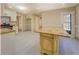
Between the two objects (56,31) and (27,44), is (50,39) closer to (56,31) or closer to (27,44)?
(56,31)

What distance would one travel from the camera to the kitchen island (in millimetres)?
1757

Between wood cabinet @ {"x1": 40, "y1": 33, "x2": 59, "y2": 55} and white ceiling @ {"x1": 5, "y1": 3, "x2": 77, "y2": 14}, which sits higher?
white ceiling @ {"x1": 5, "y1": 3, "x2": 77, "y2": 14}

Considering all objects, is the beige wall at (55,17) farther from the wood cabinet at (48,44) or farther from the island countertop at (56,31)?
the wood cabinet at (48,44)

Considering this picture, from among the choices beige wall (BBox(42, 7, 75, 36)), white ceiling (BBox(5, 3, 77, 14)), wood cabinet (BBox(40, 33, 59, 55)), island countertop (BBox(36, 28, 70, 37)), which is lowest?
wood cabinet (BBox(40, 33, 59, 55))

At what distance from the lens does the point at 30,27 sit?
71.2 inches

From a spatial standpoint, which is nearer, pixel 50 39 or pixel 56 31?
pixel 56 31

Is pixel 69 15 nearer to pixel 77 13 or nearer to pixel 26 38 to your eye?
pixel 77 13

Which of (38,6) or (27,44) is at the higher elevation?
(38,6)

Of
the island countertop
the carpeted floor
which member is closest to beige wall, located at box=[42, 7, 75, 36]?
the island countertop

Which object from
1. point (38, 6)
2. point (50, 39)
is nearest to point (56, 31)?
point (50, 39)

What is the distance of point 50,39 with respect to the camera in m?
1.89

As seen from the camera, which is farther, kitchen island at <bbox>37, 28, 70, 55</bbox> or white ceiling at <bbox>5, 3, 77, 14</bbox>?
kitchen island at <bbox>37, 28, 70, 55</bbox>

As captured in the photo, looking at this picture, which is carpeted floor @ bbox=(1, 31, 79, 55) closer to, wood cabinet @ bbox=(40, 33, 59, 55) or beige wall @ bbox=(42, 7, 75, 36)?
wood cabinet @ bbox=(40, 33, 59, 55)
